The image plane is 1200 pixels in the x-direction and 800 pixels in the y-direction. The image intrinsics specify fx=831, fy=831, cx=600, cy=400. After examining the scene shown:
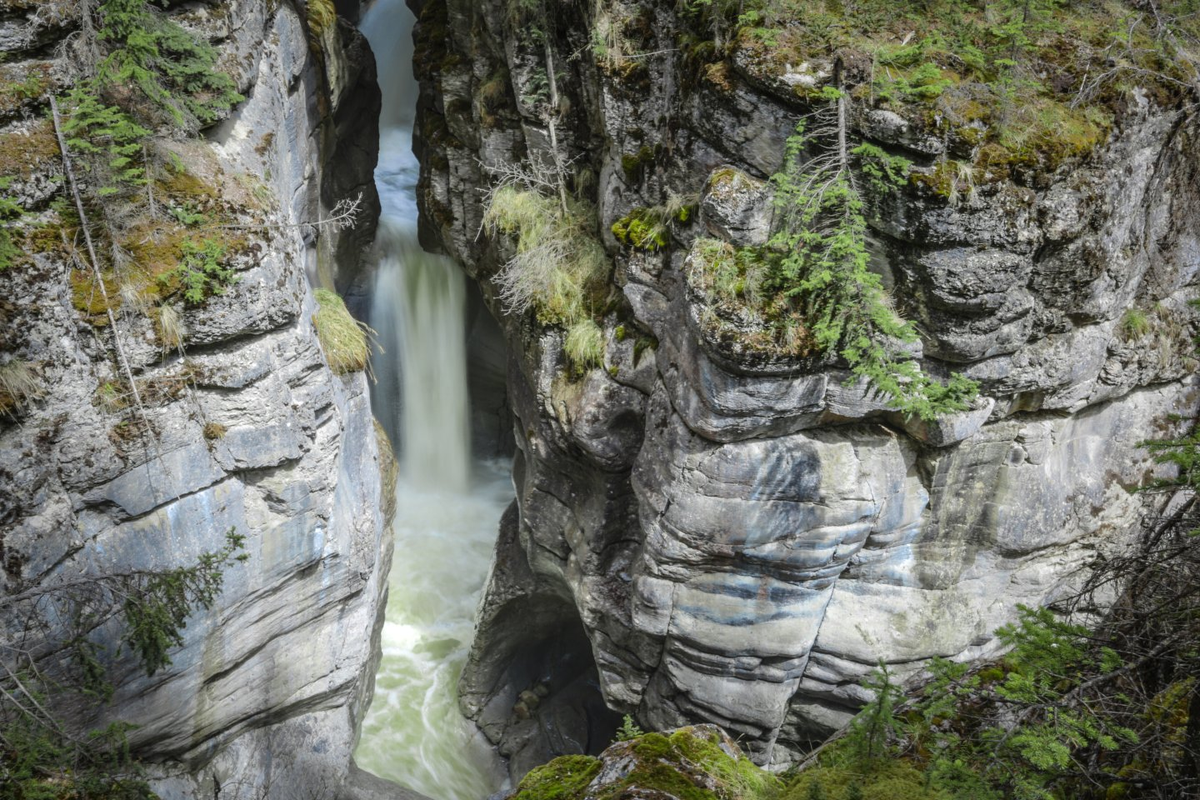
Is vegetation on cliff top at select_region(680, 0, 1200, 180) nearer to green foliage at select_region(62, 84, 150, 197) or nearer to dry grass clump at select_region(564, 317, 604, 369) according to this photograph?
dry grass clump at select_region(564, 317, 604, 369)

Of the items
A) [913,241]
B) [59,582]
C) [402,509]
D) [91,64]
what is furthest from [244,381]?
[402,509]

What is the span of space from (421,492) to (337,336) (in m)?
5.96

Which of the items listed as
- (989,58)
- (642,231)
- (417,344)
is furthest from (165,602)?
(989,58)

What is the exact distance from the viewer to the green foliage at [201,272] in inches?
276

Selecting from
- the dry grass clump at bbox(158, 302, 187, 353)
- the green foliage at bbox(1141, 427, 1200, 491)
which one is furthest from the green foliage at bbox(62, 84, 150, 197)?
the green foliage at bbox(1141, 427, 1200, 491)

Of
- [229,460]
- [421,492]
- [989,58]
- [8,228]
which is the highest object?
[989,58]

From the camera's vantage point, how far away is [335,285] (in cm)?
1234

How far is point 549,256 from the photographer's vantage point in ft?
32.1

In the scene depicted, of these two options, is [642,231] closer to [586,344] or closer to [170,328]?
[586,344]

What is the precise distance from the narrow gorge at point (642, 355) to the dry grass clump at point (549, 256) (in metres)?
0.05

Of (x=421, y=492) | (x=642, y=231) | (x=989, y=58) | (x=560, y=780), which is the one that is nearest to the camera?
(x=560, y=780)

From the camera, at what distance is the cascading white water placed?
473 inches

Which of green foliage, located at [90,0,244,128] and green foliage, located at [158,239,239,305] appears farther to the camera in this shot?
green foliage, located at [158,239,239,305]

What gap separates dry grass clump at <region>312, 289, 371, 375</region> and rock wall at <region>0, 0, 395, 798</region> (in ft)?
0.60
